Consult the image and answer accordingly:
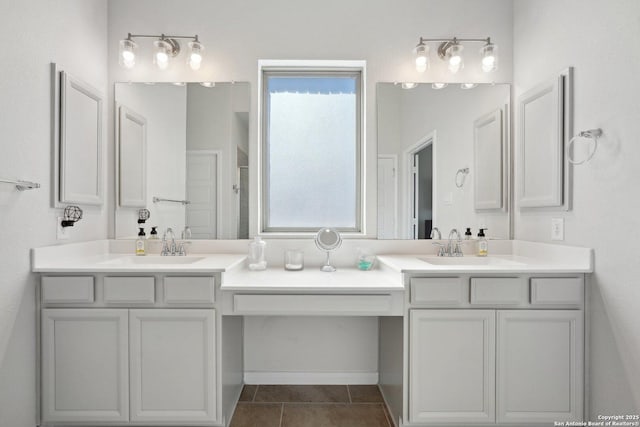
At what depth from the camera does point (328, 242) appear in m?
2.12

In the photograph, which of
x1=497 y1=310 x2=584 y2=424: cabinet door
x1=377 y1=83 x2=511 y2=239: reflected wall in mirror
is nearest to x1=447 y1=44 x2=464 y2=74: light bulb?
x1=377 y1=83 x2=511 y2=239: reflected wall in mirror

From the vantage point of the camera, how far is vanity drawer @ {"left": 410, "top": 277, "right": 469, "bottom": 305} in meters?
1.69

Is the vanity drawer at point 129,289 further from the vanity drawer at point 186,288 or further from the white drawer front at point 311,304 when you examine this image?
the white drawer front at point 311,304

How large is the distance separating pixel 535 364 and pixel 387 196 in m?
1.16

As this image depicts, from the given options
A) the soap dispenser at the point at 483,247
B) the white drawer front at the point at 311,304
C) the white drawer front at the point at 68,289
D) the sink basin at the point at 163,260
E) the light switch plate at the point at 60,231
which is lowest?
the white drawer front at the point at 311,304

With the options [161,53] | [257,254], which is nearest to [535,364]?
[257,254]

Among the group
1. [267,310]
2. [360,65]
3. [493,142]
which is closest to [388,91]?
[360,65]

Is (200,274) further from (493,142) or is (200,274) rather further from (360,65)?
(493,142)

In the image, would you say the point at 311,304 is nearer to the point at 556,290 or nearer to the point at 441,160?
the point at 556,290

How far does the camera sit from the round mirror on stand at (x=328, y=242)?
2.11 metres

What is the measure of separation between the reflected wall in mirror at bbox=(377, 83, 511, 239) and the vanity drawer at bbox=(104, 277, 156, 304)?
1368 mm

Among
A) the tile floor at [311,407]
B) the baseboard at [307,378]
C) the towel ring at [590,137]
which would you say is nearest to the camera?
the towel ring at [590,137]

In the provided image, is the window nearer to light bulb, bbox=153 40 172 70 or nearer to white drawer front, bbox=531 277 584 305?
light bulb, bbox=153 40 172 70

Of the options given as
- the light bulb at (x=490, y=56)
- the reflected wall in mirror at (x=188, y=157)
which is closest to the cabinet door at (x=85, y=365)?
the reflected wall in mirror at (x=188, y=157)
